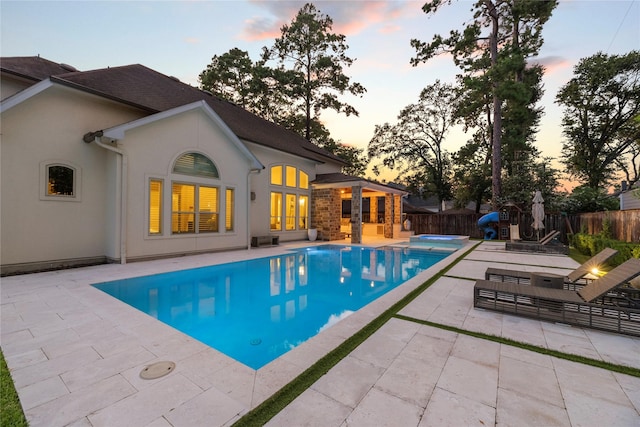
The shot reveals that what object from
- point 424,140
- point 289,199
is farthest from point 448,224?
point 289,199

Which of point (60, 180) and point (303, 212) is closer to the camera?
point (60, 180)

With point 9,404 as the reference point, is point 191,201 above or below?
above

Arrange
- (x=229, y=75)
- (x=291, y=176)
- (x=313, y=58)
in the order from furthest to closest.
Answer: (x=313, y=58) < (x=229, y=75) < (x=291, y=176)

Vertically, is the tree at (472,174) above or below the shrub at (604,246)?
above

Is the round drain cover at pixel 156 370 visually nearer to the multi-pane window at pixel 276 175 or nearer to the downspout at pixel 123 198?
the downspout at pixel 123 198

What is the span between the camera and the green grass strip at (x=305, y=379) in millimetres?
2186

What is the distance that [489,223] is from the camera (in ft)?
62.0

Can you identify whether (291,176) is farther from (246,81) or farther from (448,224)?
(448,224)

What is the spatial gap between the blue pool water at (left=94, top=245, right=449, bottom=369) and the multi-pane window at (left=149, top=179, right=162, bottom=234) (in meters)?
2.78

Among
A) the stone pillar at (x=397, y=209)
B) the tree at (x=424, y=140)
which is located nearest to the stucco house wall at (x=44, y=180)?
the stone pillar at (x=397, y=209)

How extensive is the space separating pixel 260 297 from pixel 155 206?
20.7 ft

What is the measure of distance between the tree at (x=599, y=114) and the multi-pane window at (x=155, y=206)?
34.8m

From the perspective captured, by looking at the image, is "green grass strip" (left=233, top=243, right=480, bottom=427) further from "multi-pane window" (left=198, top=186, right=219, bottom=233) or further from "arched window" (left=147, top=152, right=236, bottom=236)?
"multi-pane window" (left=198, top=186, right=219, bottom=233)

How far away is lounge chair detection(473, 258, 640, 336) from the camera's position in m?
3.89
